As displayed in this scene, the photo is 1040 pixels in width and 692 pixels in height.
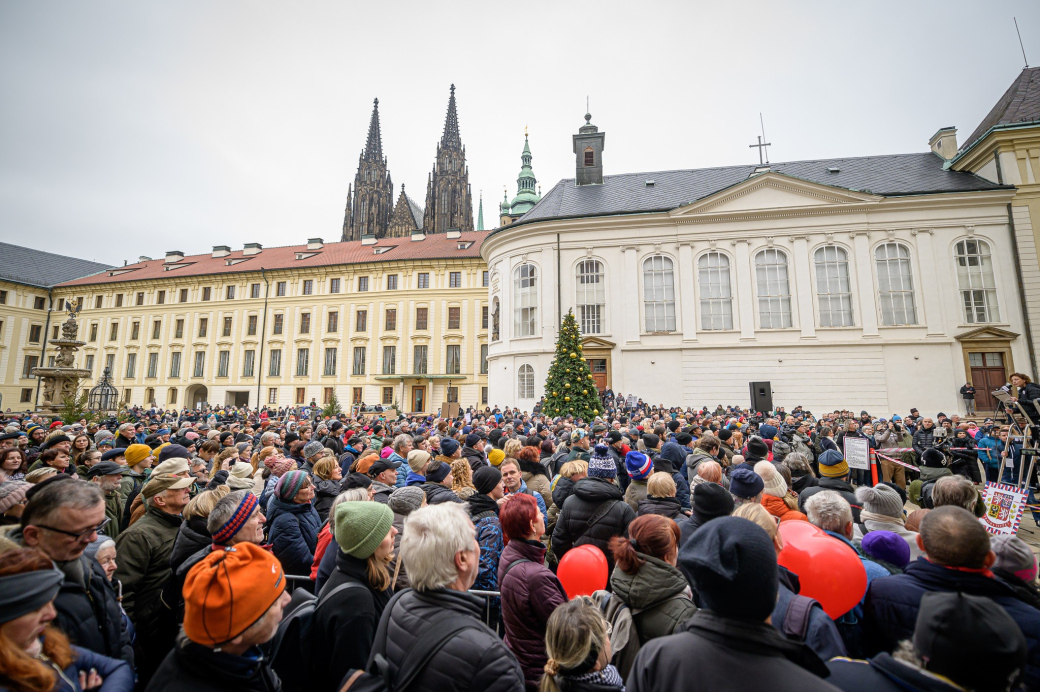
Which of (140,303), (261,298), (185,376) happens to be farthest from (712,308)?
(140,303)

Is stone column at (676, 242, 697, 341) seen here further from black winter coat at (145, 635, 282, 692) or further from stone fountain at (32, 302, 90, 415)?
stone fountain at (32, 302, 90, 415)

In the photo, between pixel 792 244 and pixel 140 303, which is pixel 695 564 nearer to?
pixel 792 244

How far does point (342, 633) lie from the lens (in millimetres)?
2391

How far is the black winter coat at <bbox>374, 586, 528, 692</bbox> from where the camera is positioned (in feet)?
5.83

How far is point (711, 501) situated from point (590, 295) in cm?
2384

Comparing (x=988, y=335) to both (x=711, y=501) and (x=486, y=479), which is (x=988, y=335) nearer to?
(x=711, y=501)

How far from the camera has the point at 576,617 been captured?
7.02ft

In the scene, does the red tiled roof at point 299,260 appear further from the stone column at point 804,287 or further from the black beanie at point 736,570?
the black beanie at point 736,570

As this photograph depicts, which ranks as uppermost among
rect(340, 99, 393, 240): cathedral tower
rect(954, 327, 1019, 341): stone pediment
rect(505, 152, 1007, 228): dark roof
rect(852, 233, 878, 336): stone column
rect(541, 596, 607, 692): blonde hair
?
rect(340, 99, 393, 240): cathedral tower

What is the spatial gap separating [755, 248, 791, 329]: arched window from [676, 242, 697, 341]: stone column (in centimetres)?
321

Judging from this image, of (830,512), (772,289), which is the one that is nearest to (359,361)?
(772,289)

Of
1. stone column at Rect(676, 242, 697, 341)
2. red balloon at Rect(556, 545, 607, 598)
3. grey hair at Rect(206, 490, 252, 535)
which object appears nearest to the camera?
grey hair at Rect(206, 490, 252, 535)

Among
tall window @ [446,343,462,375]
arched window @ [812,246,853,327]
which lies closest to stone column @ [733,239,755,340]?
arched window @ [812,246,853,327]

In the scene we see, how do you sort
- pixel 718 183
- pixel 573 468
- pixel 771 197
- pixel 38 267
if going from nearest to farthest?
pixel 573 468 < pixel 771 197 < pixel 718 183 < pixel 38 267
